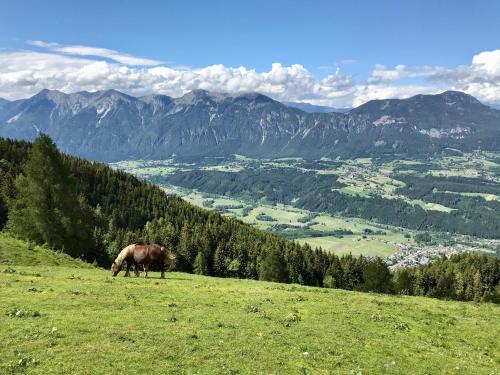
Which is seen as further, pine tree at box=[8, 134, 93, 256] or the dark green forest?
the dark green forest

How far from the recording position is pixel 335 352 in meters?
23.0

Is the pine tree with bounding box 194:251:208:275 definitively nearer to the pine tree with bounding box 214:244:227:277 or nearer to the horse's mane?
the pine tree with bounding box 214:244:227:277

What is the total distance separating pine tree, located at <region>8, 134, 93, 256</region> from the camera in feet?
216

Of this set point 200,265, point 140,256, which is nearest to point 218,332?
point 140,256

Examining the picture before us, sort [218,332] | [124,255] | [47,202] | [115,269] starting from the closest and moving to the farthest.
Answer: [218,332]
[115,269]
[124,255]
[47,202]

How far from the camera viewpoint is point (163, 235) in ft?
485

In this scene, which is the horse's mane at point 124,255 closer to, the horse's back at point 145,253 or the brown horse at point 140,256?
the brown horse at point 140,256

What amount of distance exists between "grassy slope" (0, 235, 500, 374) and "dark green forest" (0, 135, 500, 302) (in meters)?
30.7

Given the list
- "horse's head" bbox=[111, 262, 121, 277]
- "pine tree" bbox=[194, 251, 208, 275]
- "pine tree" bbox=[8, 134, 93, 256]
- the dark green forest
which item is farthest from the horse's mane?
"pine tree" bbox=[194, 251, 208, 275]

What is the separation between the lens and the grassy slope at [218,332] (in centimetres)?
1895

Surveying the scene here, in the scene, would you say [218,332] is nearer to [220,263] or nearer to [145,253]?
[145,253]

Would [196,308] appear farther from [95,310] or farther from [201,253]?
[201,253]

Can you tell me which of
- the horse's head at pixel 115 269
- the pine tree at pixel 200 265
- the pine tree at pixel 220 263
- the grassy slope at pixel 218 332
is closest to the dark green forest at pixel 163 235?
the pine tree at pixel 220 263

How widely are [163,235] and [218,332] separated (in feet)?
417
